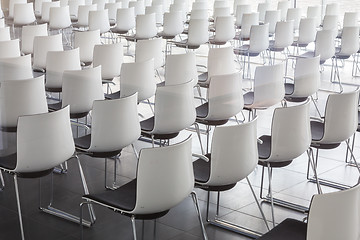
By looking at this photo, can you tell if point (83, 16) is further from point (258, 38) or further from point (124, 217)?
point (124, 217)

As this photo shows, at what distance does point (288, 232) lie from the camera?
386cm

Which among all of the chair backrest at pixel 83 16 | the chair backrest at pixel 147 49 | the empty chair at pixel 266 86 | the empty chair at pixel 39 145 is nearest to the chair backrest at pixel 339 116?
the empty chair at pixel 266 86

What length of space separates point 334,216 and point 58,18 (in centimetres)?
894

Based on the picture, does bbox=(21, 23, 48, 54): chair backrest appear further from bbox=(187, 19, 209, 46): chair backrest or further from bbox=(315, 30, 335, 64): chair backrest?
bbox=(315, 30, 335, 64): chair backrest

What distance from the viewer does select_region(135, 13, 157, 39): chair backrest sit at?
10938 millimetres

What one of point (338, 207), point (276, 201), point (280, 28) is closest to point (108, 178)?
point (276, 201)

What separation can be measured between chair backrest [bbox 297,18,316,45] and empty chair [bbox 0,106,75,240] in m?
6.71

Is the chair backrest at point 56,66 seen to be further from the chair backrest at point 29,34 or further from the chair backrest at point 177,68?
the chair backrest at point 29,34

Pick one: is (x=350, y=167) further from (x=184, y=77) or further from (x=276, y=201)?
(x=184, y=77)

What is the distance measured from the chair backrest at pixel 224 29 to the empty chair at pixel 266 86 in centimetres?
401

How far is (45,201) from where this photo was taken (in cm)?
557

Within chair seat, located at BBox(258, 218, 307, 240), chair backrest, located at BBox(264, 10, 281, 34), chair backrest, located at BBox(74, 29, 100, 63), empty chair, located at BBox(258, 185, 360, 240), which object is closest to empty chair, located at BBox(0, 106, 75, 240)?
chair seat, located at BBox(258, 218, 307, 240)

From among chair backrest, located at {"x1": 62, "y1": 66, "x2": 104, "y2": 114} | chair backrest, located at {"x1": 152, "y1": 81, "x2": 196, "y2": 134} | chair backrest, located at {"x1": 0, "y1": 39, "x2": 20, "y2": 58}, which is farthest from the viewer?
chair backrest, located at {"x1": 0, "y1": 39, "x2": 20, "y2": 58}

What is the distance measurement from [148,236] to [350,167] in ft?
8.67
